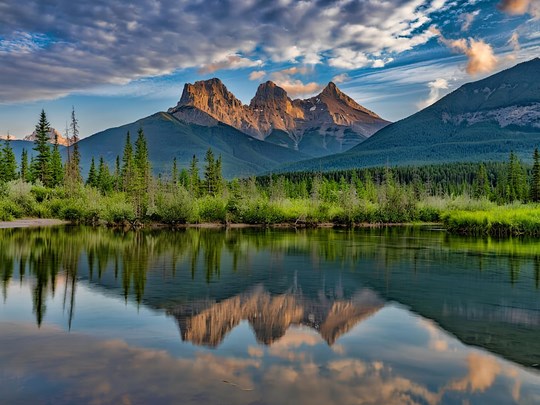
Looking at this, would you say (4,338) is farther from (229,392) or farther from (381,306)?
(381,306)

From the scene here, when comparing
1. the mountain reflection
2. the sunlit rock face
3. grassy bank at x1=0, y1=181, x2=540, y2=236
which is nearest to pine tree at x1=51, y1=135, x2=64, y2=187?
grassy bank at x1=0, y1=181, x2=540, y2=236

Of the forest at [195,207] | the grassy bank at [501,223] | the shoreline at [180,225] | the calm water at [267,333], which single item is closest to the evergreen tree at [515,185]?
the forest at [195,207]

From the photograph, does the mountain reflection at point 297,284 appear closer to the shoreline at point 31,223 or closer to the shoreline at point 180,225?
the shoreline at point 31,223

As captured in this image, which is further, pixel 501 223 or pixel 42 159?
pixel 42 159

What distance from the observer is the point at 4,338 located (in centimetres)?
1384

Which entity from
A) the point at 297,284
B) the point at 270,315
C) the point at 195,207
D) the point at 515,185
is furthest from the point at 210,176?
the point at 270,315

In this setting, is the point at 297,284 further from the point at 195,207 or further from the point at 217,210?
the point at 217,210

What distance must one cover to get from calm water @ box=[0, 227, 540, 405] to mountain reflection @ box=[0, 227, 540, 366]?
0.10 metres

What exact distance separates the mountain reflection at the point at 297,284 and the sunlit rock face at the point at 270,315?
0.04m

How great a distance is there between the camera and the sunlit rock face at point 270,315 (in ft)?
48.7

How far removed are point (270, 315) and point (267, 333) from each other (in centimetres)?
227

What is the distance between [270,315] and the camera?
17281mm

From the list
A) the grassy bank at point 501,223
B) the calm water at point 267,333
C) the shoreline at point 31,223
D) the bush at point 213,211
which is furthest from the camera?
the bush at point 213,211

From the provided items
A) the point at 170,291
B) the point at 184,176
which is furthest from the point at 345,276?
the point at 184,176
